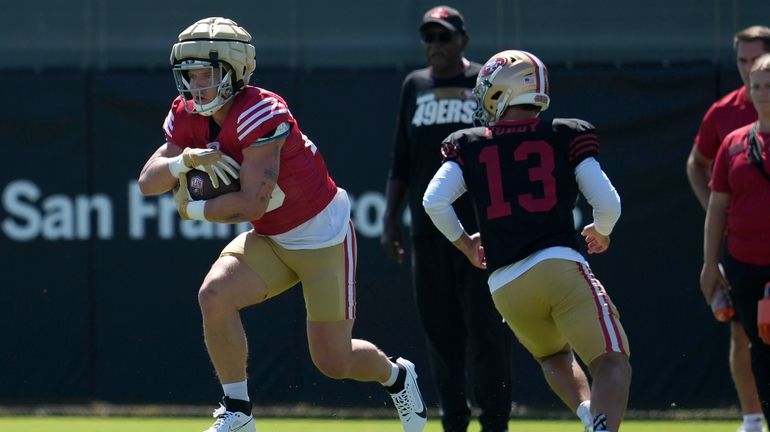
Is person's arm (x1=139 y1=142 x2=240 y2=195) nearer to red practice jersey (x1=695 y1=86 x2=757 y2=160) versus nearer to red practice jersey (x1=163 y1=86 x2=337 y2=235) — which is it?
red practice jersey (x1=163 y1=86 x2=337 y2=235)

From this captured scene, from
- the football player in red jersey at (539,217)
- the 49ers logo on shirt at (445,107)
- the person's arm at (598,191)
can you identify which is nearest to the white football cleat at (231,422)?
the football player in red jersey at (539,217)

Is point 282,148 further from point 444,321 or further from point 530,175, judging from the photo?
point 444,321

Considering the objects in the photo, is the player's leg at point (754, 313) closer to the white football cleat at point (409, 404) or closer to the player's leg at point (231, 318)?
the white football cleat at point (409, 404)

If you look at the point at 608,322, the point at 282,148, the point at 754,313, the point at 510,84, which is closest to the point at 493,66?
the point at 510,84

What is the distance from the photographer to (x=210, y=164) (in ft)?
20.5

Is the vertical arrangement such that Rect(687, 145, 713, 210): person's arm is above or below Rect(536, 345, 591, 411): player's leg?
above

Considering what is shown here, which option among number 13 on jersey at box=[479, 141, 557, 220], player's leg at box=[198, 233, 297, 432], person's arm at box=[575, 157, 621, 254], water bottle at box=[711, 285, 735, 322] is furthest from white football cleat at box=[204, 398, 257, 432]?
water bottle at box=[711, 285, 735, 322]

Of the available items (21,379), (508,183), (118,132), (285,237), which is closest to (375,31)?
(118,132)

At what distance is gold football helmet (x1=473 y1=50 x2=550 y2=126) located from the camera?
6023 mm

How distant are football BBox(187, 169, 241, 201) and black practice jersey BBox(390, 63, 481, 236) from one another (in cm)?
164

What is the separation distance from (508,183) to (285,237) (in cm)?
130

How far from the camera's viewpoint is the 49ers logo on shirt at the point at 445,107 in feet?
25.2

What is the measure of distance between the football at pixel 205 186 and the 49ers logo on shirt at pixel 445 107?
1.70 m

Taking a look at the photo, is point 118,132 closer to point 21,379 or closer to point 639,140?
point 21,379
